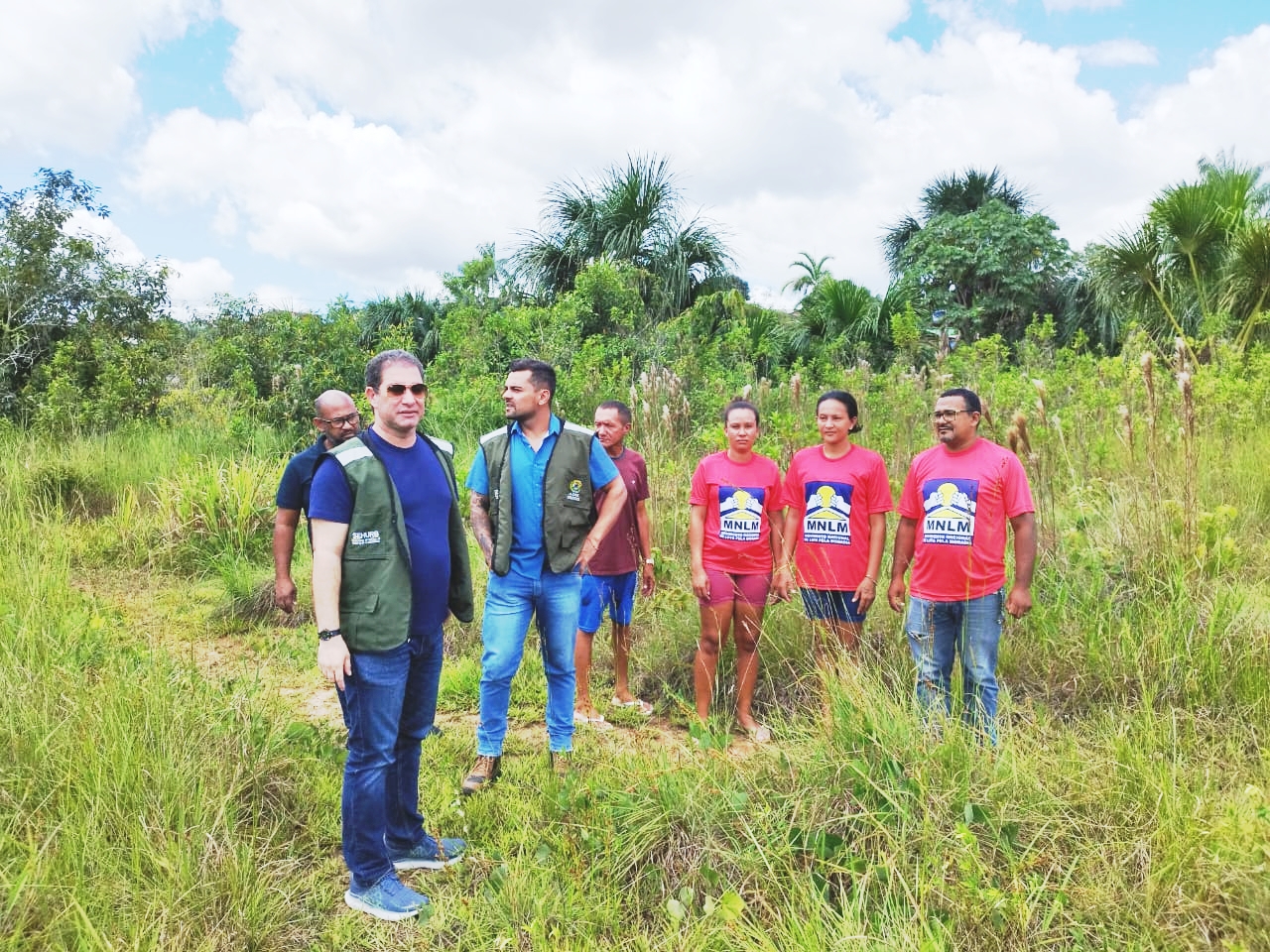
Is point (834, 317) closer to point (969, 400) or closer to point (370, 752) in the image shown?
point (969, 400)

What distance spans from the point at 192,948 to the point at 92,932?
0.27m

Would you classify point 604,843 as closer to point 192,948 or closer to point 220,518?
point 192,948

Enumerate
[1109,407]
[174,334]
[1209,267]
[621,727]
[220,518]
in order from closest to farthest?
[621,727], [1109,407], [220,518], [1209,267], [174,334]

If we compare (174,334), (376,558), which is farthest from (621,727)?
(174,334)

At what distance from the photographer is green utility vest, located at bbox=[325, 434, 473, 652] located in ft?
8.53

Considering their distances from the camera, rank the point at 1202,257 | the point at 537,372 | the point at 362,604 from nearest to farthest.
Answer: the point at 362,604, the point at 537,372, the point at 1202,257

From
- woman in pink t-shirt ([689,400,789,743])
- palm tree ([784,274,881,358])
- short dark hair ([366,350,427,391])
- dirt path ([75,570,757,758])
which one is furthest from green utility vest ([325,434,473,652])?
palm tree ([784,274,881,358])

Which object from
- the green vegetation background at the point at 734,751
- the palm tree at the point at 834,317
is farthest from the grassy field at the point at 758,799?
the palm tree at the point at 834,317

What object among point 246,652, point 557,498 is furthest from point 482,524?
point 246,652

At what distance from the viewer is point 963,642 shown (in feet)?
11.2

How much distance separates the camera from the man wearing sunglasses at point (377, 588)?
8.42ft

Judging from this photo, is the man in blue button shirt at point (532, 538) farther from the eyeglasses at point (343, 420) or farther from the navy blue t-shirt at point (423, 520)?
the eyeglasses at point (343, 420)

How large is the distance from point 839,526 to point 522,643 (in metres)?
1.66

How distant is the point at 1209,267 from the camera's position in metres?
10.3
